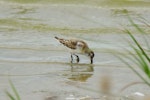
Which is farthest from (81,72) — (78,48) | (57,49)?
→ (57,49)

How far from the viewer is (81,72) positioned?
7824mm

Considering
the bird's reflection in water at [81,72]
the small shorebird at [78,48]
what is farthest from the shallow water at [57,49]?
the small shorebird at [78,48]

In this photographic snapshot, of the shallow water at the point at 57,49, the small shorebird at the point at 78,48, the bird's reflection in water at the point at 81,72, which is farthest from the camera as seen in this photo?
the small shorebird at the point at 78,48

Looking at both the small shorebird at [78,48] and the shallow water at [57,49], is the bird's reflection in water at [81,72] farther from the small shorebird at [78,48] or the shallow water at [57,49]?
the small shorebird at [78,48]

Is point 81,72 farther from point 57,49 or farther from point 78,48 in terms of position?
point 57,49

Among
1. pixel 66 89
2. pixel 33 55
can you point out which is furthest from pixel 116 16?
pixel 66 89

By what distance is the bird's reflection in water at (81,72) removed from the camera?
7.36 meters

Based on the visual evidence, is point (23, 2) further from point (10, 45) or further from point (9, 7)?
point (10, 45)

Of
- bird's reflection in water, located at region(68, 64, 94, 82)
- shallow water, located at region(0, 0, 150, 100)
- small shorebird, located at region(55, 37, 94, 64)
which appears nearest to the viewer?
shallow water, located at region(0, 0, 150, 100)

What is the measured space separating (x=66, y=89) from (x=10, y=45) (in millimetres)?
3517

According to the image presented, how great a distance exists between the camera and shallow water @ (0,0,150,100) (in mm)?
6602

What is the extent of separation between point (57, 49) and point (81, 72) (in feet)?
6.36

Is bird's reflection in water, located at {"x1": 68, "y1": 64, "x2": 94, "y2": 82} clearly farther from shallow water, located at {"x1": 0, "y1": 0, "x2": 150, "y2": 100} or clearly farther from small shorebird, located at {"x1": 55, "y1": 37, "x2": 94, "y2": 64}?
small shorebird, located at {"x1": 55, "y1": 37, "x2": 94, "y2": 64}

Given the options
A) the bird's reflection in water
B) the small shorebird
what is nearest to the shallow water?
the bird's reflection in water
